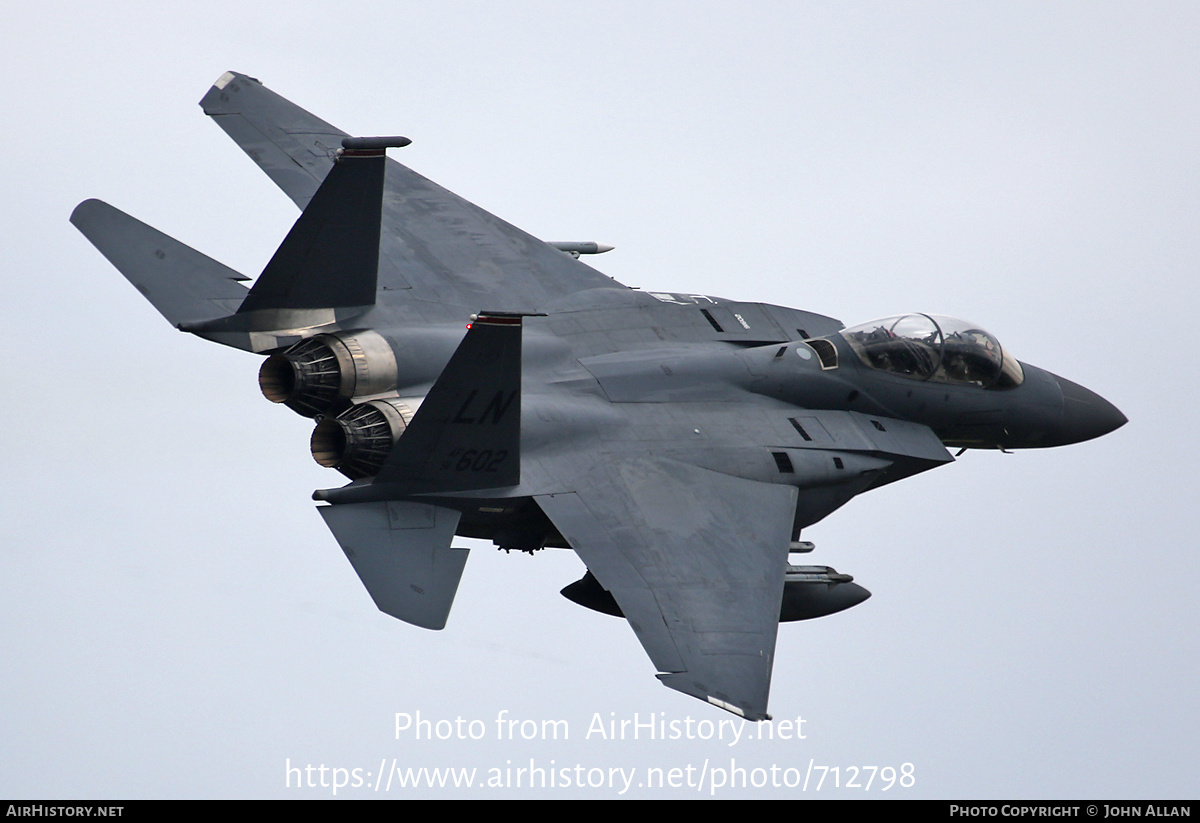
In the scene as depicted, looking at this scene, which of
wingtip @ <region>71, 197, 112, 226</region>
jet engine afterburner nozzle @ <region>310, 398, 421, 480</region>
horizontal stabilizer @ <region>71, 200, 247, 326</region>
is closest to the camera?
jet engine afterburner nozzle @ <region>310, 398, 421, 480</region>

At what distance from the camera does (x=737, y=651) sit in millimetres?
20391

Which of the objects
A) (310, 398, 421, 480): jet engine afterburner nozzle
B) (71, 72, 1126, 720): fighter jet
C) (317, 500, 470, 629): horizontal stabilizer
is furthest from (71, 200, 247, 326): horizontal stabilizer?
(317, 500, 470, 629): horizontal stabilizer

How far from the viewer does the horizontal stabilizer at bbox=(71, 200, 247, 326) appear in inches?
931

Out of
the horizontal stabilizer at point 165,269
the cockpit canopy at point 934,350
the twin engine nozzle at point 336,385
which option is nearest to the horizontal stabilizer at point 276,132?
the horizontal stabilizer at point 165,269

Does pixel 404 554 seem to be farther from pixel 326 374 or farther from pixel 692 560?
pixel 692 560

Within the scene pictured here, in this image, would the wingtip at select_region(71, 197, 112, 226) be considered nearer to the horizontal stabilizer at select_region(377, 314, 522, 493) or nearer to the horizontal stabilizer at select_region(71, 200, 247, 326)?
the horizontal stabilizer at select_region(71, 200, 247, 326)

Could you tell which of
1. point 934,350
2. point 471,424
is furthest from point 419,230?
point 934,350

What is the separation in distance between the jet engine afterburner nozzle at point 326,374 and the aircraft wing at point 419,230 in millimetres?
1948

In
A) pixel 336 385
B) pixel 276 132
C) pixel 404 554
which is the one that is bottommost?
pixel 404 554

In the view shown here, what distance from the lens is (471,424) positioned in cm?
2020

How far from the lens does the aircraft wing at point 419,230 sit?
25.1m

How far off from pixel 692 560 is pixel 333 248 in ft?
19.1

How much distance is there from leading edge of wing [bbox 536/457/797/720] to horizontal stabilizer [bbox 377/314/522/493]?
1.17m

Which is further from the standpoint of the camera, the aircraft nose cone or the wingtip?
the aircraft nose cone
